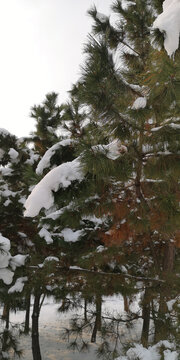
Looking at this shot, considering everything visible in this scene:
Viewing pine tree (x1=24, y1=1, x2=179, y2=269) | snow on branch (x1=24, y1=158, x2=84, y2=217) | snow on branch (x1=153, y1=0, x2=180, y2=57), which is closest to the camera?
snow on branch (x1=153, y1=0, x2=180, y2=57)

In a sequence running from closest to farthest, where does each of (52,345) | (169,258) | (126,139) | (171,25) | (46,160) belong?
(171,25)
(126,139)
(46,160)
(169,258)
(52,345)

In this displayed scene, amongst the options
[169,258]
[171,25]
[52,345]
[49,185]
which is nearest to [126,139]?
[49,185]

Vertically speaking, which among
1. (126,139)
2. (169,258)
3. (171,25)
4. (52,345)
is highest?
(171,25)

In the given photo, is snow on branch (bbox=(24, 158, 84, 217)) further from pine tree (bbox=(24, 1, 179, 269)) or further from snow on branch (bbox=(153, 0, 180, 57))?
snow on branch (bbox=(153, 0, 180, 57))

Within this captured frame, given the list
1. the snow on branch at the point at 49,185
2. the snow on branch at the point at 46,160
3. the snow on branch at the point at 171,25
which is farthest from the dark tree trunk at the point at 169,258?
the snow on branch at the point at 171,25

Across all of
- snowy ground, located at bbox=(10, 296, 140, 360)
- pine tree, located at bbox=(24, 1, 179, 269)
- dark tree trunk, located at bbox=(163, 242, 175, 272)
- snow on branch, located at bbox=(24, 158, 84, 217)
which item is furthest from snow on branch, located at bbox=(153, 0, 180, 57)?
snowy ground, located at bbox=(10, 296, 140, 360)

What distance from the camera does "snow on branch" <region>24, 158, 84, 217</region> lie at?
8.98 feet

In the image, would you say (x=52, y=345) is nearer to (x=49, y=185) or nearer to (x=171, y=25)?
(x=49, y=185)

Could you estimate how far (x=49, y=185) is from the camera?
9.55ft

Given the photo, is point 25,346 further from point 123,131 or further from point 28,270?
point 123,131

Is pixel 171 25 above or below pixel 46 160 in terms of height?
above

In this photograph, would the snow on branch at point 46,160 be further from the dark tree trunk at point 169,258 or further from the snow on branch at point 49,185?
the dark tree trunk at point 169,258

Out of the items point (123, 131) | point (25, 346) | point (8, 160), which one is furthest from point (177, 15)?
point (25, 346)

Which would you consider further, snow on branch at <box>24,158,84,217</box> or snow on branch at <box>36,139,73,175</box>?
snow on branch at <box>36,139,73,175</box>
